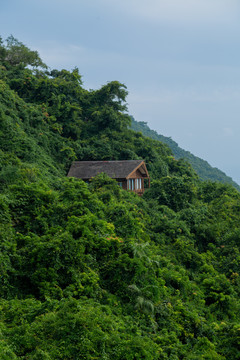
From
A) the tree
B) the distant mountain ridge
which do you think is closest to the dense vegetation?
the tree

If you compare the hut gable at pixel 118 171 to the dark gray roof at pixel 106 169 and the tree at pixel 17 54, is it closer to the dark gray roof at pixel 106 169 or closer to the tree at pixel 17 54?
the dark gray roof at pixel 106 169

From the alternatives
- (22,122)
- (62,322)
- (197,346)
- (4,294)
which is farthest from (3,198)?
(22,122)

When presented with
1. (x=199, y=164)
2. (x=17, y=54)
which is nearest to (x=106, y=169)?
(x=17, y=54)

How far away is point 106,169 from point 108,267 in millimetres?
13445

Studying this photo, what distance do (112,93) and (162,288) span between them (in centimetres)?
2535

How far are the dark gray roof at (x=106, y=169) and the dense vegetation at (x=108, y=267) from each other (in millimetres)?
1561

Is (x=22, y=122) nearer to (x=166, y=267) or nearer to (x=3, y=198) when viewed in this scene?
(x=3, y=198)

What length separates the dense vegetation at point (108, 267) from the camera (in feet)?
25.8

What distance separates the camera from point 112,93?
34062 mm

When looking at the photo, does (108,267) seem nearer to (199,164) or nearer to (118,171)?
(118,171)

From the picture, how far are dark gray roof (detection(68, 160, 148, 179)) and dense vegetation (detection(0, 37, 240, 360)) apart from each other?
1.56 metres

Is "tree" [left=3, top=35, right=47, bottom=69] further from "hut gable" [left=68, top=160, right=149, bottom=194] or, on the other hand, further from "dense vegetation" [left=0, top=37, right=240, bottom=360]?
"hut gable" [left=68, top=160, right=149, bottom=194]

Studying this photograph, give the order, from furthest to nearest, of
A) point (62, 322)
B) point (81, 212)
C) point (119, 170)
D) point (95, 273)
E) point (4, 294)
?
point (119, 170)
point (81, 212)
point (95, 273)
point (4, 294)
point (62, 322)

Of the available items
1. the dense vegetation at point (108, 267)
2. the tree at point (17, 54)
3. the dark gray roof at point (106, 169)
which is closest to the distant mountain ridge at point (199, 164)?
the tree at point (17, 54)
